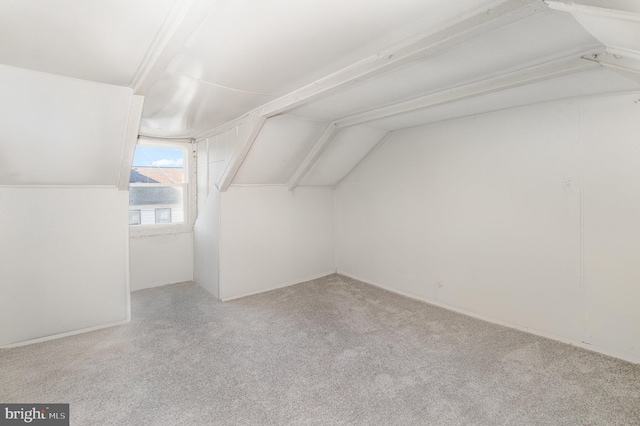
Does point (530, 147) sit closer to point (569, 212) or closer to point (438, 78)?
point (569, 212)

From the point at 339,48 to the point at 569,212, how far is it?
6.93 feet

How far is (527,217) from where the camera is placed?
254 centimetres

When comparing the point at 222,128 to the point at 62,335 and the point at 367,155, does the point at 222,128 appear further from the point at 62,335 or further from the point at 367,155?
the point at 62,335

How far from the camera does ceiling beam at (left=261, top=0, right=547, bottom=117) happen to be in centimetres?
115

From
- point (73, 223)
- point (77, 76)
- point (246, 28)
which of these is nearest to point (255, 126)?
point (77, 76)

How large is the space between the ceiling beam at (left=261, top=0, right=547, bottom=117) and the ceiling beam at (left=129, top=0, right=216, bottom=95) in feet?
2.84

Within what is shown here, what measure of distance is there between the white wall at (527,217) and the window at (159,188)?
101 inches

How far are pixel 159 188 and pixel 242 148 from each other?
1.62 meters


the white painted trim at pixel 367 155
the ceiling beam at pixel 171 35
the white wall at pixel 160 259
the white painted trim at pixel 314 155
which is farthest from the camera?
the white wall at pixel 160 259

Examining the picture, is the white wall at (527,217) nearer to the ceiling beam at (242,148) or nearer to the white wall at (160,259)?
the ceiling beam at (242,148)

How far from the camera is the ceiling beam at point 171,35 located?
1.12m

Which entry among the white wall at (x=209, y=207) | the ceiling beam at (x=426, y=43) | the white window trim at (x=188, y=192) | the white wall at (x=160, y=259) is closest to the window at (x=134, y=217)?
the white wall at (x=160, y=259)

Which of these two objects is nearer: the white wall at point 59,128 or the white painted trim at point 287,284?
the white wall at point 59,128

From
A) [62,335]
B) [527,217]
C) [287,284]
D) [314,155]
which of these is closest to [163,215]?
[62,335]
